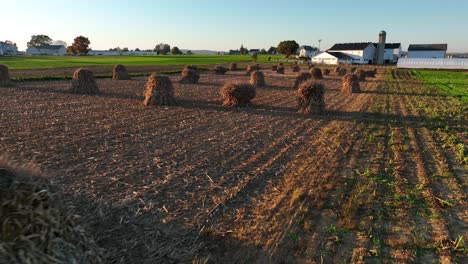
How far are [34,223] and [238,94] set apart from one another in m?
14.6

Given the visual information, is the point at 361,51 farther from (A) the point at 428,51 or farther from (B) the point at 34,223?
(B) the point at 34,223

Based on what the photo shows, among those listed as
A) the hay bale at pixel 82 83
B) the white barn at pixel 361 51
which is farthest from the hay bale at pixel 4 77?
the white barn at pixel 361 51

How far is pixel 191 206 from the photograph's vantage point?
654 cm

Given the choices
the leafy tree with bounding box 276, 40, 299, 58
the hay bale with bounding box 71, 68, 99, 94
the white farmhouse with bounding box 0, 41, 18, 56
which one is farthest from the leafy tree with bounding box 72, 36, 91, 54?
the hay bale with bounding box 71, 68, 99, 94

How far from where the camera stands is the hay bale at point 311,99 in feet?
53.8

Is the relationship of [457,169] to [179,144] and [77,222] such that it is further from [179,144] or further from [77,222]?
[77,222]

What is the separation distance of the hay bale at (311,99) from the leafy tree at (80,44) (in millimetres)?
139533

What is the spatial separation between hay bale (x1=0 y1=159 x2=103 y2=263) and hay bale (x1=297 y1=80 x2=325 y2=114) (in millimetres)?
13724

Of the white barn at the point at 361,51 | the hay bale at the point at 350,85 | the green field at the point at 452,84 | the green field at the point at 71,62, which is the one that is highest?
the white barn at the point at 361,51

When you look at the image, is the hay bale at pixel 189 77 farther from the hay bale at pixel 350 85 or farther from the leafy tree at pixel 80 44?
the leafy tree at pixel 80 44

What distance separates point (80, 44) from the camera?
136m

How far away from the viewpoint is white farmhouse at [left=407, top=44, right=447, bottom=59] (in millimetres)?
112250

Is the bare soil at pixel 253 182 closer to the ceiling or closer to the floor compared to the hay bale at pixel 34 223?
closer to the floor

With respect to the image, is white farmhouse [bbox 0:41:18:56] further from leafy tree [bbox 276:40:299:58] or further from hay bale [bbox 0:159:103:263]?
hay bale [bbox 0:159:103:263]
